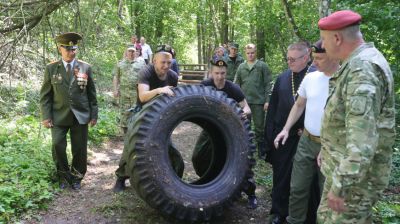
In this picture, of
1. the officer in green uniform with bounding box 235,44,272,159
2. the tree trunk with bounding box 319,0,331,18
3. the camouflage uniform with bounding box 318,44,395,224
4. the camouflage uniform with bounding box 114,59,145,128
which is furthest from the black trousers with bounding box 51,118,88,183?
the tree trunk with bounding box 319,0,331,18

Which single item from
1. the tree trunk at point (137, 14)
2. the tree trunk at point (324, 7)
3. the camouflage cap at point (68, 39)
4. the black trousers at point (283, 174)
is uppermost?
the tree trunk at point (137, 14)

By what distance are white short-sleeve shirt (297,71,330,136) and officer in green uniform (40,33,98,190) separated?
307 cm

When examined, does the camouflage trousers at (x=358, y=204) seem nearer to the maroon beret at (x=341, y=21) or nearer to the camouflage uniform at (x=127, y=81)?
the maroon beret at (x=341, y=21)

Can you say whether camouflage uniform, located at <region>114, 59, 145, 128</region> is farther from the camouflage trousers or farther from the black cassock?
the camouflage trousers

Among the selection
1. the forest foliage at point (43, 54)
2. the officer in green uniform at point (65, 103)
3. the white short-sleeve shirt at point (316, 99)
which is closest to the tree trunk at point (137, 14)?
the forest foliage at point (43, 54)

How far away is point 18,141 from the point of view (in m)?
6.44

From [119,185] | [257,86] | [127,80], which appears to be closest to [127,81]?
[127,80]

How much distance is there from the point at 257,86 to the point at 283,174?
9.74 ft

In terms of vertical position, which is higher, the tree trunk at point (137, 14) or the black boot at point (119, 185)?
the tree trunk at point (137, 14)

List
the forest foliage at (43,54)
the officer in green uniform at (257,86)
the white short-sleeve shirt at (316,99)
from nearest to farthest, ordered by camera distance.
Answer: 1. the white short-sleeve shirt at (316,99)
2. the forest foliage at (43,54)
3. the officer in green uniform at (257,86)

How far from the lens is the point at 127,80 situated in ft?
28.2

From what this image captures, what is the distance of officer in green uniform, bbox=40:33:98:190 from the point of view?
5.37 meters

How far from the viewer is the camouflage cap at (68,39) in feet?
17.1

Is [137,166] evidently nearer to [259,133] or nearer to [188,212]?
[188,212]
